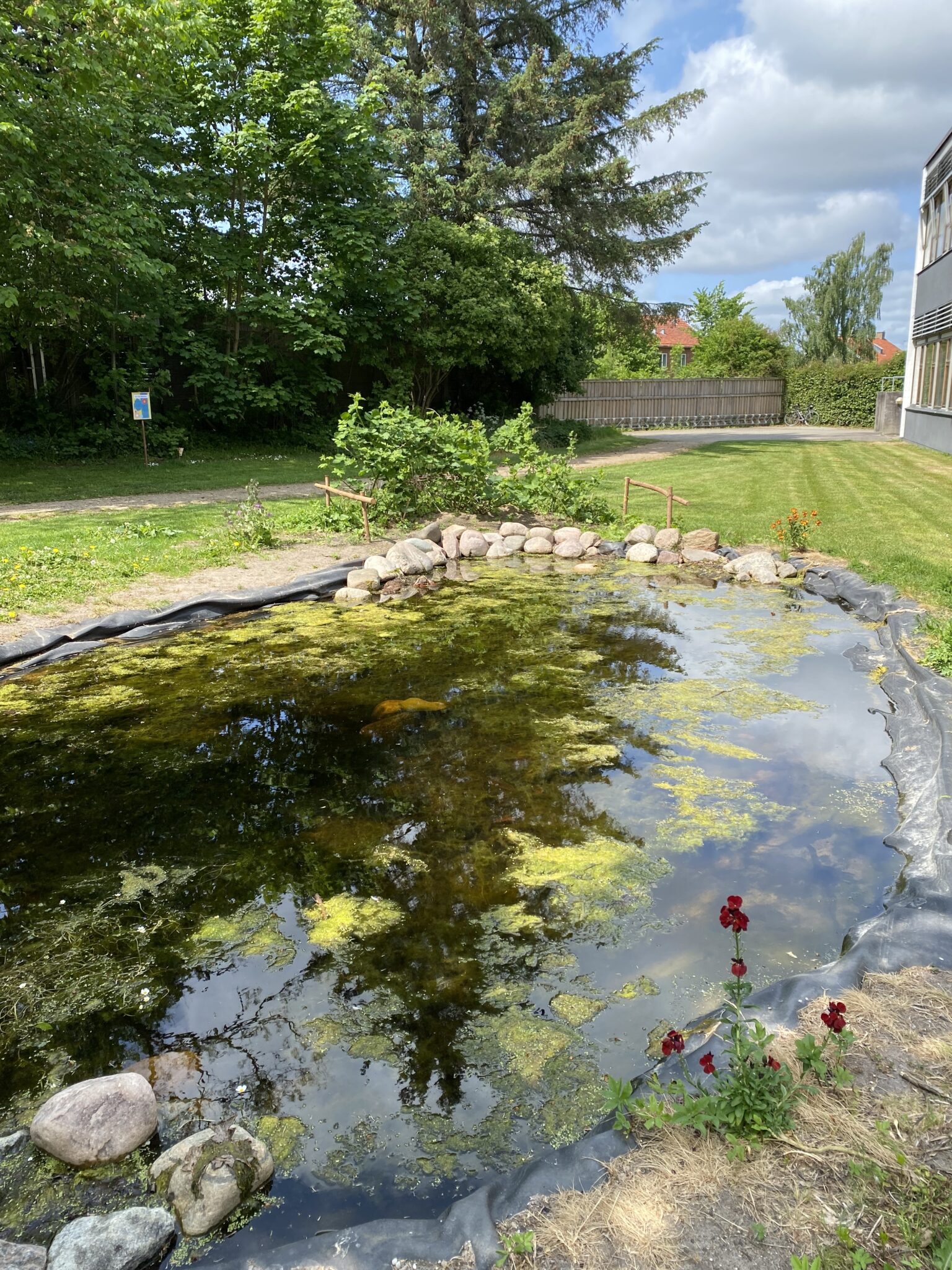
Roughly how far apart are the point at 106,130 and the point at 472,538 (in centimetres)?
794

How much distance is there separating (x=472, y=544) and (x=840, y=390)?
77.3 feet

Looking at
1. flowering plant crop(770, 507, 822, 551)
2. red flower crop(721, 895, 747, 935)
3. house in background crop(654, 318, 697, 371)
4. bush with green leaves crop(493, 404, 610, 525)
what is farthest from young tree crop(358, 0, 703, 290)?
house in background crop(654, 318, 697, 371)

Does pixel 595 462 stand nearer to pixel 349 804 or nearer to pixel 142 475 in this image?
pixel 142 475

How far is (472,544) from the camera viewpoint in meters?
8.98

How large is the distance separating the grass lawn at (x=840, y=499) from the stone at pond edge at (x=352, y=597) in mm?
3948

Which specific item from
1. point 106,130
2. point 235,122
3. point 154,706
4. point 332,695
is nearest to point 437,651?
point 332,695

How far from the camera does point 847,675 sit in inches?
212

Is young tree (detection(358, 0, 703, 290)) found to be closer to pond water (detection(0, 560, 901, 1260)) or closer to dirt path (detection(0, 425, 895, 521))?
dirt path (detection(0, 425, 895, 521))

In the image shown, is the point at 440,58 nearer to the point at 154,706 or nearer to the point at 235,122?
the point at 235,122

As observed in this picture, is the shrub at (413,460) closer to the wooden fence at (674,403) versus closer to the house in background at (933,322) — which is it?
the house in background at (933,322)

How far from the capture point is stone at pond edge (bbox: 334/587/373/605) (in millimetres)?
7262

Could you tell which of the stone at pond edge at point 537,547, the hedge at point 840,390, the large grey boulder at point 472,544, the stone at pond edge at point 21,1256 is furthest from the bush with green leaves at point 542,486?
the hedge at point 840,390

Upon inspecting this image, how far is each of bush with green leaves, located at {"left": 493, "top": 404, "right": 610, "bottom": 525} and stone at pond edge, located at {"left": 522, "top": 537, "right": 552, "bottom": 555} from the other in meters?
0.99

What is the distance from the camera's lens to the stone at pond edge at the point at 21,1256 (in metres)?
1.71
